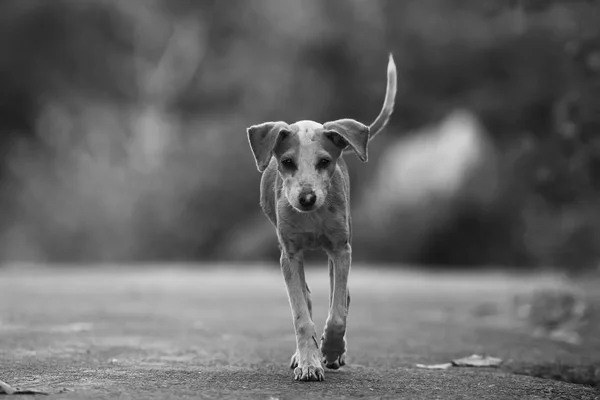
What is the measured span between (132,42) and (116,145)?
2846 millimetres

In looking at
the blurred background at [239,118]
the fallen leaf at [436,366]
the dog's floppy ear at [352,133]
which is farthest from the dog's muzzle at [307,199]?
the blurred background at [239,118]

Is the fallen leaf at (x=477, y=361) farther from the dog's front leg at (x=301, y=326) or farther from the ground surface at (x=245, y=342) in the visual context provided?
the dog's front leg at (x=301, y=326)

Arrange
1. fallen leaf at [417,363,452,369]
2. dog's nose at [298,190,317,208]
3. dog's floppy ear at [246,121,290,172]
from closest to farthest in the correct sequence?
dog's nose at [298,190,317,208], dog's floppy ear at [246,121,290,172], fallen leaf at [417,363,452,369]

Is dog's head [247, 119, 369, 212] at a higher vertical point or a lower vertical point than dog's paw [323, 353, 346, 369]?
higher

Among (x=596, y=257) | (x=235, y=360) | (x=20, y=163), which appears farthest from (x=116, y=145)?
(x=235, y=360)

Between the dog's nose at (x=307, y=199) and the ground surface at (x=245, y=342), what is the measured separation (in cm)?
92

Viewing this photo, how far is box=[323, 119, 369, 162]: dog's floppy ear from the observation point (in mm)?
5395

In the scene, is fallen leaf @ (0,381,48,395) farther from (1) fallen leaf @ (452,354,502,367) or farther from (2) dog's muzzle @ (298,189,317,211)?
(1) fallen leaf @ (452,354,502,367)

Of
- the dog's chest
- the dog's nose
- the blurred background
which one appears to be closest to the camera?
the dog's nose

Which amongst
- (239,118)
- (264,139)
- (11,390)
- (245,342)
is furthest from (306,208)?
(239,118)

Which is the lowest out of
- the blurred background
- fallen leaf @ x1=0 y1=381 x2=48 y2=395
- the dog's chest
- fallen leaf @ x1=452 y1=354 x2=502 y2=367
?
fallen leaf @ x1=0 y1=381 x2=48 y2=395

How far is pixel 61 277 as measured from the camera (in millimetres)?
15594

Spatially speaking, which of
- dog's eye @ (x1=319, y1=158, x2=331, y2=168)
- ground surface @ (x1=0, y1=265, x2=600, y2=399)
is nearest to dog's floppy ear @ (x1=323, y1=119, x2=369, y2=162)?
dog's eye @ (x1=319, y1=158, x2=331, y2=168)

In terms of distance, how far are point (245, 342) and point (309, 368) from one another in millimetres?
2222
